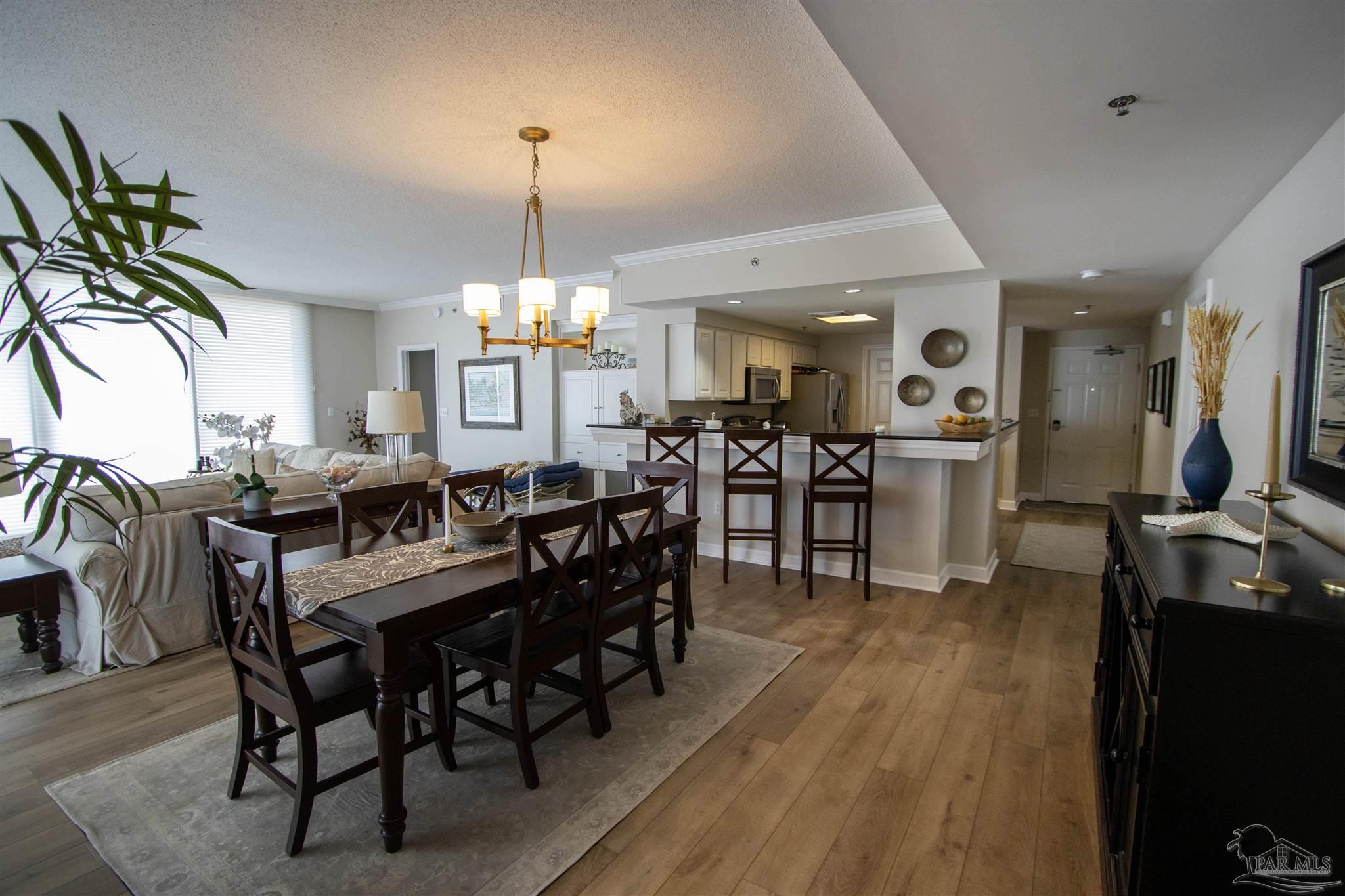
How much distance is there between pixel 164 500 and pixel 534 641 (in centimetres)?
248

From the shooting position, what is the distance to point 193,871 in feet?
5.89

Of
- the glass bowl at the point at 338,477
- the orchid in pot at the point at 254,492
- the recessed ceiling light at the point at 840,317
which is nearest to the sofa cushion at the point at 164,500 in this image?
the orchid in pot at the point at 254,492

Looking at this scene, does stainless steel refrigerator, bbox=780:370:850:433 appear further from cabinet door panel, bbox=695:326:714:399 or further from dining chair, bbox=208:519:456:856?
dining chair, bbox=208:519:456:856

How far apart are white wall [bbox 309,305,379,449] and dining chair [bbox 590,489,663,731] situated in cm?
655

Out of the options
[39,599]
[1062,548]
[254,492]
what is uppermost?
[254,492]

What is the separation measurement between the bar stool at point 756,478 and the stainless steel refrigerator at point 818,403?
9.08 ft

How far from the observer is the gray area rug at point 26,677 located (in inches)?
111

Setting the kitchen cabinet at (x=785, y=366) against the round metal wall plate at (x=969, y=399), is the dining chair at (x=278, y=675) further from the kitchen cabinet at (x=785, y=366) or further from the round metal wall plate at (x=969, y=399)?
the kitchen cabinet at (x=785, y=366)

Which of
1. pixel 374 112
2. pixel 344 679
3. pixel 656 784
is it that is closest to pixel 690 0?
pixel 374 112

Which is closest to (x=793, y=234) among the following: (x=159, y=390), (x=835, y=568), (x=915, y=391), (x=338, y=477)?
(x=915, y=391)

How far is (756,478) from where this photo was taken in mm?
4605

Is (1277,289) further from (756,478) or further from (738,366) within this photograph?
(738,366)

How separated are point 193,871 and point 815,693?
224 cm

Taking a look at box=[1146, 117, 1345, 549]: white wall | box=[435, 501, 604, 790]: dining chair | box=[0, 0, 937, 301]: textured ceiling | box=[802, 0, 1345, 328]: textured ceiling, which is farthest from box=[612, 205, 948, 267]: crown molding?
box=[435, 501, 604, 790]: dining chair
